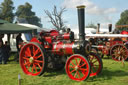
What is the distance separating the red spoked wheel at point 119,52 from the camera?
794cm

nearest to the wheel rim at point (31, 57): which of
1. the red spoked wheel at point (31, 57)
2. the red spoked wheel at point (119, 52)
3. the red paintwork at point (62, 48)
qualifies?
the red spoked wheel at point (31, 57)

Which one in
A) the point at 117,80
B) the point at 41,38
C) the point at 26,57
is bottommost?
the point at 117,80

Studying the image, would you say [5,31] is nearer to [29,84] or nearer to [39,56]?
[39,56]

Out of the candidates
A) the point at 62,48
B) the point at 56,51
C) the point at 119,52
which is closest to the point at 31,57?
the point at 56,51

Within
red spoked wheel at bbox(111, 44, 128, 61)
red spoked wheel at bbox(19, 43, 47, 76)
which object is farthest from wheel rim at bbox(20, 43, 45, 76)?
red spoked wheel at bbox(111, 44, 128, 61)

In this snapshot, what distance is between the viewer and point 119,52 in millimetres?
7969

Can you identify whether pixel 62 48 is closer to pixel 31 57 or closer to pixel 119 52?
pixel 31 57

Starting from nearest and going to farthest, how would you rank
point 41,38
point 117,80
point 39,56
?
1. point 117,80
2. point 39,56
3. point 41,38

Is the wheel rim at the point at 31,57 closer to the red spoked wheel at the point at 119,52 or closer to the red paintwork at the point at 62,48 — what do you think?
the red paintwork at the point at 62,48

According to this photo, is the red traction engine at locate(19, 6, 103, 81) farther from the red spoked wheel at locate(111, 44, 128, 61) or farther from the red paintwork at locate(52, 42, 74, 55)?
the red spoked wheel at locate(111, 44, 128, 61)

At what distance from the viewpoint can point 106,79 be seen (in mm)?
4562

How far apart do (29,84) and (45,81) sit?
465 millimetres

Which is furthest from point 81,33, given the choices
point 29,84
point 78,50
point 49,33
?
point 29,84

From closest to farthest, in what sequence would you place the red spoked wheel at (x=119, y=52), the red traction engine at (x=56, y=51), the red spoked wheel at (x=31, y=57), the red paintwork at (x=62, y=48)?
the red traction engine at (x=56, y=51)
the red paintwork at (x=62, y=48)
the red spoked wheel at (x=31, y=57)
the red spoked wheel at (x=119, y=52)
